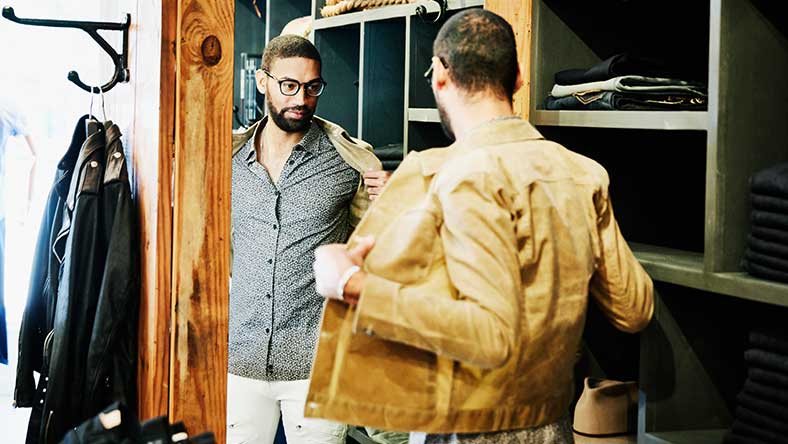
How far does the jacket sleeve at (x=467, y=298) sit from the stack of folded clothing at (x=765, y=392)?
0.68 m

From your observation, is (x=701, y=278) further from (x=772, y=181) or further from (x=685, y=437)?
(x=685, y=437)

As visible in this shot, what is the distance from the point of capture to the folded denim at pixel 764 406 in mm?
2006

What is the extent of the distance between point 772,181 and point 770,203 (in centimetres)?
4

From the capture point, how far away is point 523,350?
1772mm

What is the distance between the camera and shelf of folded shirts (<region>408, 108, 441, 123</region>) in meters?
3.12

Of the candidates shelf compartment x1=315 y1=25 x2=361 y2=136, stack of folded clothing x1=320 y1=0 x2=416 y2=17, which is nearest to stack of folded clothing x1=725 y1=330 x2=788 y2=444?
stack of folded clothing x1=320 y1=0 x2=416 y2=17

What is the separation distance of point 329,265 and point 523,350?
381 mm

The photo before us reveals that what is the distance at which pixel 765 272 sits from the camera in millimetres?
1957

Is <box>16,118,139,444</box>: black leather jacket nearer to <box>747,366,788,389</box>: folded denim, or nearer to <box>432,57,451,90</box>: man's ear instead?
<box>432,57,451,90</box>: man's ear

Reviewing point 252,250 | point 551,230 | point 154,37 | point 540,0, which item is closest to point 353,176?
point 252,250

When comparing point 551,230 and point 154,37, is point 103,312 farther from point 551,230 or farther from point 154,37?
point 551,230

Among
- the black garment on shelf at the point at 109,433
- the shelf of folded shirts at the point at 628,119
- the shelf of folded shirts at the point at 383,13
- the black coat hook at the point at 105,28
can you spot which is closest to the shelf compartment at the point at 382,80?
the shelf of folded shirts at the point at 383,13

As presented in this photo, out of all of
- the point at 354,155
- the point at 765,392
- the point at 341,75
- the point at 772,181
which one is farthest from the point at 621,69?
the point at 341,75

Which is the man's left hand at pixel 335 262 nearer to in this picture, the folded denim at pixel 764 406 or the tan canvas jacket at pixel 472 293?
the tan canvas jacket at pixel 472 293
